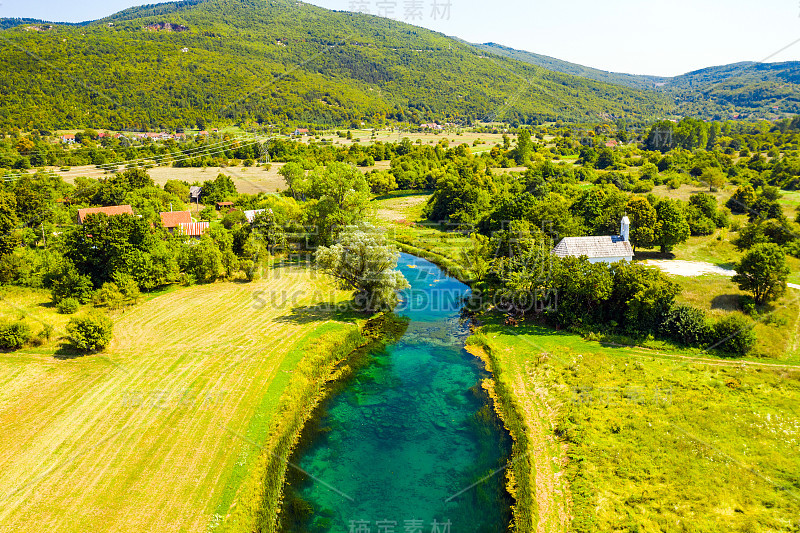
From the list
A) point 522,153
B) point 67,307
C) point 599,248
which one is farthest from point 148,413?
point 522,153

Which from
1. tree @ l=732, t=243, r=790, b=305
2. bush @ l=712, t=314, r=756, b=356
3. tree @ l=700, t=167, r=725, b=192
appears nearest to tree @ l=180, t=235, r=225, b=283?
bush @ l=712, t=314, r=756, b=356

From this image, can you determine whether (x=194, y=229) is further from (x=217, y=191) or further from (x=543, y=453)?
(x=543, y=453)

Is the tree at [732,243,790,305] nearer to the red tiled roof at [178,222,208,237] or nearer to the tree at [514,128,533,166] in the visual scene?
the red tiled roof at [178,222,208,237]

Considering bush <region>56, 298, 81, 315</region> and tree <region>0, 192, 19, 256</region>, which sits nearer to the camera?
bush <region>56, 298, 81, 315</region>

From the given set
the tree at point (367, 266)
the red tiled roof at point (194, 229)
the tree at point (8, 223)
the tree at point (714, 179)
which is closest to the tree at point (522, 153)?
the tree at point (714, 179)

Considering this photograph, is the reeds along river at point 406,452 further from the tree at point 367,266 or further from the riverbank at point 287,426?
the tree at point 367,266

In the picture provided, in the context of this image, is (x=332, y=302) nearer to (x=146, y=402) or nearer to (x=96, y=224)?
(x=146, y=402)

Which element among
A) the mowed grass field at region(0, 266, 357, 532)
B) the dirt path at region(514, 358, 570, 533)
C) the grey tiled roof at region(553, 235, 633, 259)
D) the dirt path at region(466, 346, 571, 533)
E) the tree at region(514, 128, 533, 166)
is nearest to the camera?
the mowed grass field at region(0, 266, 357, 532)

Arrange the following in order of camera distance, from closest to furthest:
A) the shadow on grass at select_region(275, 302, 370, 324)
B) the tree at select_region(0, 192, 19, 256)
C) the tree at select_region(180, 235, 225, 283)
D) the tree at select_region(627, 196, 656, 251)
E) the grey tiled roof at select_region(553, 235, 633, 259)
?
the shadow on grass at select_region(275, 302, 370, 324) → the grey tiled roof at select_region(553, 235, 633, 259) → the tree at select_region(0, 192, 19, 256) → the tree at select_region(180, 235, 225, 283) → the tree at select_region(627, 196, 656, 251)
